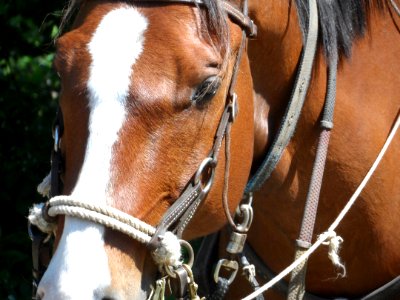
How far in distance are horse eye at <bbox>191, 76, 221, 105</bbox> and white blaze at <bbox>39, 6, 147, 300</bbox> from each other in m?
0.16

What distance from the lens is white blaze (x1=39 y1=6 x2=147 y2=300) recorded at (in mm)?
1827

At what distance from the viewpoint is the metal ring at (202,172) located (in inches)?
80.6

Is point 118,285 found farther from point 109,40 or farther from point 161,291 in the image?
point 109,40

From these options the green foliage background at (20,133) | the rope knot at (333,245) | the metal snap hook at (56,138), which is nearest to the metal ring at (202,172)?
the metal snap hook at (56,138)

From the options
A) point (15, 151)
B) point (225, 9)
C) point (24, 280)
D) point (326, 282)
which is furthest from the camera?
point (15, 151)

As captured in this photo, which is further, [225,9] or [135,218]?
[225,9]

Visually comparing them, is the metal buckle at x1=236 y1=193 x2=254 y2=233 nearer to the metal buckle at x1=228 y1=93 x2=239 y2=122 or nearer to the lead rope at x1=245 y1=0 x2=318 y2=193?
the lead rope at x1=245 y1=0 x2=318 y2=193

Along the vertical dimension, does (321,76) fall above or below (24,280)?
above

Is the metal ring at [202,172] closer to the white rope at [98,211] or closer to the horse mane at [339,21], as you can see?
the white rope at [98,211]

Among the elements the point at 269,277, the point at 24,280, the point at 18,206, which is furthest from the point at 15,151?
the point at 269,277

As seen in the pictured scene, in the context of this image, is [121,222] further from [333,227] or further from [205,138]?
[333,227]

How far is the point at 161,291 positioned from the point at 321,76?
2.67ft

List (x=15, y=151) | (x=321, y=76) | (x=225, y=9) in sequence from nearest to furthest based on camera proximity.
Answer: (x=225, y=9) < (x=321, y=76) < (x=15, y=151)

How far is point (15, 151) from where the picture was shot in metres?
4.32
